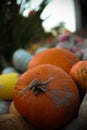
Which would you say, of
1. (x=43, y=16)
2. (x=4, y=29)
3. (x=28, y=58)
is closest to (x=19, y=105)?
(x=28, y=58)

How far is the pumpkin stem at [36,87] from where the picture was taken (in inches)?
23.2

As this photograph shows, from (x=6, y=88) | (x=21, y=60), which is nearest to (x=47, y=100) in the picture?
(x=6, y=88)

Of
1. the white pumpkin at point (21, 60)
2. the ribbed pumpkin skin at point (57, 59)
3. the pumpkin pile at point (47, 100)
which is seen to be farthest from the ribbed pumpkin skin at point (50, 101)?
the white pumpkin at point (21, 60)

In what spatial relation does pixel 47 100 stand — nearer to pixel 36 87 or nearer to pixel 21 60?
pixel 36 87

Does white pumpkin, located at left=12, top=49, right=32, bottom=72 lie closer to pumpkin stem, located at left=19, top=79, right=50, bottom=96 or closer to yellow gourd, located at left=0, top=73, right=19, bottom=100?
yellow gourd, located at left=0, top=73, right=19, bottom=100

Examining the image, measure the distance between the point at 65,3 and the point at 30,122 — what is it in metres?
2.62

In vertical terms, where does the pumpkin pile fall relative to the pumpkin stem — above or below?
below

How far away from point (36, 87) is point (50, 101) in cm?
4

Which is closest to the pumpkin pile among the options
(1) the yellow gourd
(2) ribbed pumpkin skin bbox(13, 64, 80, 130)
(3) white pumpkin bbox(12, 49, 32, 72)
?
(2) ribbed pumpkin skin bbox(13, 64, 80, 130)

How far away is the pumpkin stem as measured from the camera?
59 cm

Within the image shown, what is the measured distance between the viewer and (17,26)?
1.33 meters

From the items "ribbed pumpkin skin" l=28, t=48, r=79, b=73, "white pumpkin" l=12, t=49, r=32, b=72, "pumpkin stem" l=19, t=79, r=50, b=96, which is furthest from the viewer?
"white pumpkin" l=12, t=49, r=32, b=72

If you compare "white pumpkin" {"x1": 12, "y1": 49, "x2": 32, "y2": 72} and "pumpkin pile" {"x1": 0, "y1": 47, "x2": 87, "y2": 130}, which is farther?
"white pumpkin" {"x1": 12, "y1": 49, "x2": 32, "y2": 72}

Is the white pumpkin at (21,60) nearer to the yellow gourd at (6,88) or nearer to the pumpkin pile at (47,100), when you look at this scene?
the yellow gourd at (6,88)
